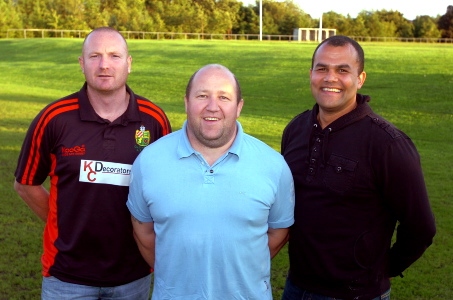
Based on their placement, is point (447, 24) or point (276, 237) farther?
point (447, 24)

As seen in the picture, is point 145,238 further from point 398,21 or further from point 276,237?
point 398,21

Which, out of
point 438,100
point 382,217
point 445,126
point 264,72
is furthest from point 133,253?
point 264,72

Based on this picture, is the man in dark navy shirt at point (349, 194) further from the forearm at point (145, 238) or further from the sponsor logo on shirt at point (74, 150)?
the sponsor logo on shirt at point (74, 150)

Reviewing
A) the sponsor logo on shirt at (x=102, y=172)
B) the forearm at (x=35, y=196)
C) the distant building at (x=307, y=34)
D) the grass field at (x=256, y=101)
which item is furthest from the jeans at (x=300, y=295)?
the distant building at (x=307, y=34)

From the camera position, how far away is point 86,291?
343cm

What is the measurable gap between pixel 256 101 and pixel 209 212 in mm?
18479

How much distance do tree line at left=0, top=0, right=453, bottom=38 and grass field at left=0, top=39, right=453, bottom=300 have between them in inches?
809

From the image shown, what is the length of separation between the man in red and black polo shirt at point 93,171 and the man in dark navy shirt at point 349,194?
2.96 feet

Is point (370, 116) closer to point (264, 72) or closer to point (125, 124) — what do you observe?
point (125, 124)

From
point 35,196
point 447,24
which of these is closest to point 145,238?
point 35,196

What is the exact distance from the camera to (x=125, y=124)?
135 inches

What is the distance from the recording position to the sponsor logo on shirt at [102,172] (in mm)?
3340

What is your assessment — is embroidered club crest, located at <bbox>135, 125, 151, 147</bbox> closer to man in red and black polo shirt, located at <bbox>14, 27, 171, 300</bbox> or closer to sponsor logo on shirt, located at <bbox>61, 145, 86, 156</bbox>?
man in red and black polo shirt, located at <bbox>14, 27, 171, 300</bbox>

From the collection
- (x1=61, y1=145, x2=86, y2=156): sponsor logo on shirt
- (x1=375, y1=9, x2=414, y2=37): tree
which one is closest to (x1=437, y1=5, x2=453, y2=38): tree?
(x1=375, y1=9, x2=414, y2=37): tree
